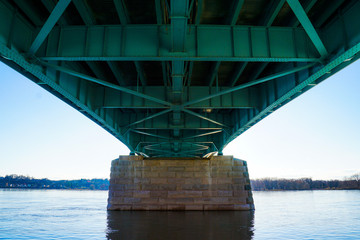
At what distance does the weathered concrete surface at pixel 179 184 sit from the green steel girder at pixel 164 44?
46.1 ft

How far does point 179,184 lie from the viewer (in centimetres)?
2361

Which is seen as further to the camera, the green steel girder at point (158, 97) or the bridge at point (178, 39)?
Answer: the green steel girder at point (158, 97)

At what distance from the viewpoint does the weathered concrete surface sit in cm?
2314

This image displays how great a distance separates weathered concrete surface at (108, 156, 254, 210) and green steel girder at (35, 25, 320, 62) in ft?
46.1

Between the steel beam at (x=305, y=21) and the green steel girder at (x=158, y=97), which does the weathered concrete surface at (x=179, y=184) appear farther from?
the steel beam at (x=305, y=21)

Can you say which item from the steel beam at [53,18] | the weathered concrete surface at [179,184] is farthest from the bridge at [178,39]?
the weathered concrete surface at [179,184]

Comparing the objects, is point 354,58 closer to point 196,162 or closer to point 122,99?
point 122,99

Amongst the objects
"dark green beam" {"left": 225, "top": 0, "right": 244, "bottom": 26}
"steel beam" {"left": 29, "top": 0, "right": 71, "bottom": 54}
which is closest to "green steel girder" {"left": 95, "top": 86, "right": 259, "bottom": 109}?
"dark green beam" {"left": 225, "top": 0, "right": 244, "bottom": 26}

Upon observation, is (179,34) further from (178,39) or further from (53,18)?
(53,18)

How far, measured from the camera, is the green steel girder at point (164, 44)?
37.8 feet

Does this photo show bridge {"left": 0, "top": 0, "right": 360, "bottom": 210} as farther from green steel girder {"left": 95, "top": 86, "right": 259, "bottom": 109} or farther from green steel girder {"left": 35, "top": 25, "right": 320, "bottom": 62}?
green steel girder {"left": 95, "top": 86, "right": 259, "bottom": 109}

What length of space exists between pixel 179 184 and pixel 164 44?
48.6ft

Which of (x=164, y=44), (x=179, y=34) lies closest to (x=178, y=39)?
(x=179, y=34)

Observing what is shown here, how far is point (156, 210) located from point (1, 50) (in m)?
17.0
